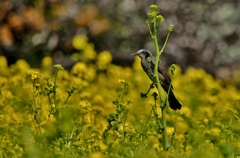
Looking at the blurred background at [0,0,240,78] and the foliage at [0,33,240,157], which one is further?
the blurred background at [0,0,240,78]

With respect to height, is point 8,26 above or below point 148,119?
above

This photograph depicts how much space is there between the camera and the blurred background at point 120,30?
424 inches

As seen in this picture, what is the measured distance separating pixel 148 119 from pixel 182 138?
502mm

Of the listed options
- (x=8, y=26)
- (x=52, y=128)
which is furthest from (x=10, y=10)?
(x=52, y=128)

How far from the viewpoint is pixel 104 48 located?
A: 10797mm

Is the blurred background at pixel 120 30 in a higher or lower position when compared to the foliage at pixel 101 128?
higher

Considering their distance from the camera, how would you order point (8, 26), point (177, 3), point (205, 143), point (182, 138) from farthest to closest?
point (177, 3) → point (8, 26) → point (182, 138) → point (205, 143)

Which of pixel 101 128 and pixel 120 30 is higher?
pixel 120 30

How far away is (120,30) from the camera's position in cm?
1098

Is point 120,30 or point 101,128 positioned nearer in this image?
point 101,128

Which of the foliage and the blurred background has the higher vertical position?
the blurred background

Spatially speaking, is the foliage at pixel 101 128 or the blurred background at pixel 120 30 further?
the blurred background at pixel 120 30

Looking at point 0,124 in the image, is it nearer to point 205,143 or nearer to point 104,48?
point 205,143

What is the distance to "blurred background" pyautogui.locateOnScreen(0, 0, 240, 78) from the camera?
1076 cm
